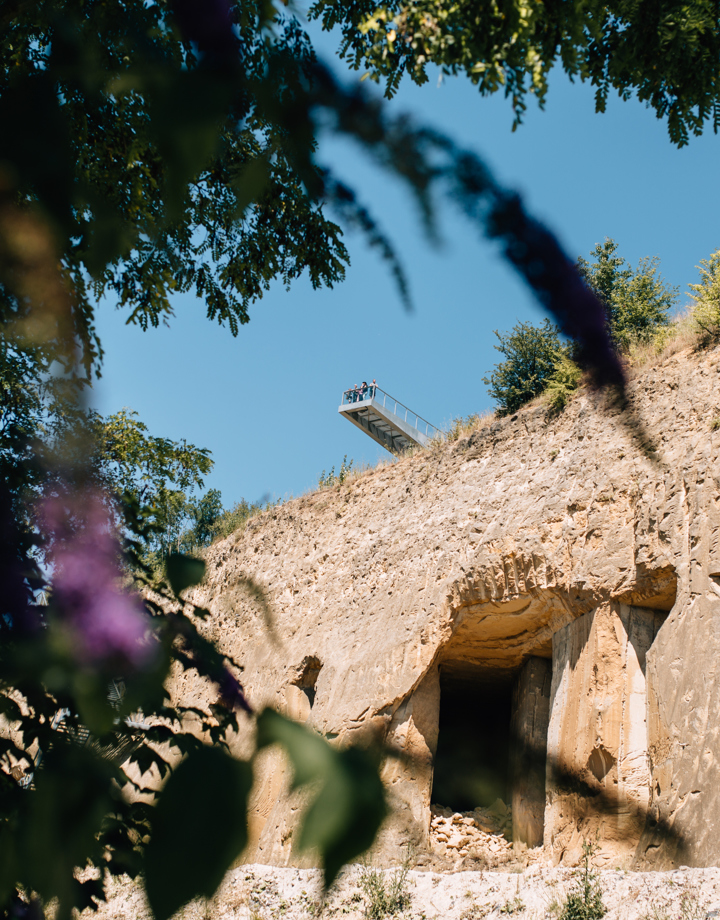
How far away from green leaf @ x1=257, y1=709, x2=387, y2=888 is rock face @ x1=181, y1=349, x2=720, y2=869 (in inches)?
172

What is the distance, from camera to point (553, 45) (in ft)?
5.52

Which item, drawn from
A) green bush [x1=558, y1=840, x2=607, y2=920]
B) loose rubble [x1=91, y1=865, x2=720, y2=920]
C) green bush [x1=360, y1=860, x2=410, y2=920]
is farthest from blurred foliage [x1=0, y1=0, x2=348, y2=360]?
green bush [x1=360, y1=860, x2=410, y2=920]

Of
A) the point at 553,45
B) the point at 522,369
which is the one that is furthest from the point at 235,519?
the point at 553,45

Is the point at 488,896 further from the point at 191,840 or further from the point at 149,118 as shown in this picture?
the point at 149,118

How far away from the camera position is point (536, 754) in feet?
2.70

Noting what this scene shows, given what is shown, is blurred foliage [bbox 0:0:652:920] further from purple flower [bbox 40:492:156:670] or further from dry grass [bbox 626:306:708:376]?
dry grass [bbox 626:306:708:376]

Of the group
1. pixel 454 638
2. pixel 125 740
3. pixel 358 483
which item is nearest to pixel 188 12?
pixel 125 740

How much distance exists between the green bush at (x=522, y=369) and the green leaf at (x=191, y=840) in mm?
11621

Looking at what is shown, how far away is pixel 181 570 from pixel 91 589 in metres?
0.12

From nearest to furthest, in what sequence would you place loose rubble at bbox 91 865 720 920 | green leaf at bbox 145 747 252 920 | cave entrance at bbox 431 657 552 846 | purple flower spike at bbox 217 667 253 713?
green leaf at bbox 145 747 252 920, purple flower spike at bbox 217 667 253 713, loose rubble at bbox 91 865 720 920, cave entrance at bbox 431 657 552 846

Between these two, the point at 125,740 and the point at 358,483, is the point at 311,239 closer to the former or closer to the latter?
the point at 125,740

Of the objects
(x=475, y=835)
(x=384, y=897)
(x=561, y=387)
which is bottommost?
(x=384, y=897)

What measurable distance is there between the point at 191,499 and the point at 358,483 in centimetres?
764

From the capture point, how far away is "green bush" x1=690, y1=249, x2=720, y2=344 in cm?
896
